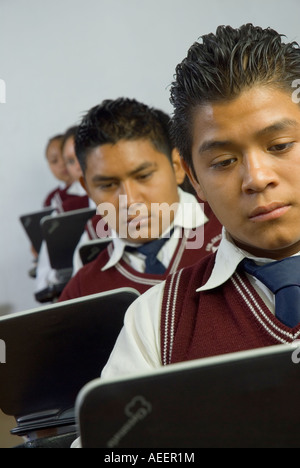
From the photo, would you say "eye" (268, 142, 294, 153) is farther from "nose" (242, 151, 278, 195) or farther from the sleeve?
the sleeve

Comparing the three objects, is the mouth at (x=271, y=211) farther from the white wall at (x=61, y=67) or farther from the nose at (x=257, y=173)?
the white wall at (x=61, y=67)

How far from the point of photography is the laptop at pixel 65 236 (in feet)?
7.56

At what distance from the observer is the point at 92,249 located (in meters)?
1.84

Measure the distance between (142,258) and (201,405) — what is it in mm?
1170

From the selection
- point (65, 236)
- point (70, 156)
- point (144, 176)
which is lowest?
point (65, 236)

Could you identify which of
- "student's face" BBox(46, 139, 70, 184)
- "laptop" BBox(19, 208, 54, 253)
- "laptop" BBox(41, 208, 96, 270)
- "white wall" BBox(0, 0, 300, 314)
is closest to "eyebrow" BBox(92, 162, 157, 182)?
"laptop" BBox(41, 208, 96, 270)

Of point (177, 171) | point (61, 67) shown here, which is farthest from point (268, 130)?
point (61, 67)

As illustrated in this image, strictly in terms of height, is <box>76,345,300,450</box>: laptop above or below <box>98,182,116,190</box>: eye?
below

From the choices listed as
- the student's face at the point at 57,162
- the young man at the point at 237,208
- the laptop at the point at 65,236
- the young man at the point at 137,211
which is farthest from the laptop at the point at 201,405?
the student's face at the point at 57,162

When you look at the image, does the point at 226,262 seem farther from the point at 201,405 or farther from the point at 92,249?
the point at 92,249

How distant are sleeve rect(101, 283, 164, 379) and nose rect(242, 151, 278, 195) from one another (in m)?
0.23

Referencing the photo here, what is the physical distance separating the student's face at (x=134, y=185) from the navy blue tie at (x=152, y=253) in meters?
0.02

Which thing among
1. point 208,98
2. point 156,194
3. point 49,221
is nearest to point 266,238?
point 208,98

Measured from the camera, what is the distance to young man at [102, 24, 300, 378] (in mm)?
914
